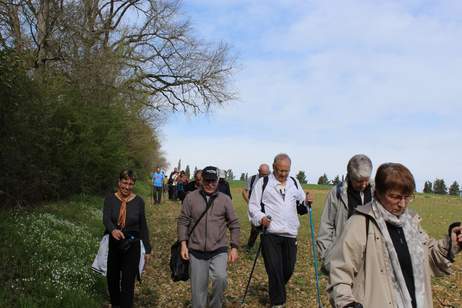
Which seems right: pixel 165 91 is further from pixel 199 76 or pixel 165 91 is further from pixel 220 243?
pixel 220 243

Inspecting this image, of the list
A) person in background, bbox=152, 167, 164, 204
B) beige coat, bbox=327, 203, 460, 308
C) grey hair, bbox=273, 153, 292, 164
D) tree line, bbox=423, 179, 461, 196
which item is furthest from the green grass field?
tree line, bbox=423, 179, 461, 196

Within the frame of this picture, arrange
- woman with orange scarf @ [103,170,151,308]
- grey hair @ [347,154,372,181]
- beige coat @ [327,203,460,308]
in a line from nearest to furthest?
beige coat @ [327,203,460,308] → grey hair @ [347,154,372,181] → woman with orange scarf @ [103,170,151,308]

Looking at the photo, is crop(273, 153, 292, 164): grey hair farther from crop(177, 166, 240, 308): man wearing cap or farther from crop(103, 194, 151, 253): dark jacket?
crop(103, 194, 151, 253): dark jacket

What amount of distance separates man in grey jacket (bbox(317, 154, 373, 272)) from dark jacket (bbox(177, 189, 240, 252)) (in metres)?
1.30

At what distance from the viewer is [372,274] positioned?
3.22 m

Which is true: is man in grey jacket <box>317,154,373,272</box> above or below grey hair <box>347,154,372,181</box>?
below

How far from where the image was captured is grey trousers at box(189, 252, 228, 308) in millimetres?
5996

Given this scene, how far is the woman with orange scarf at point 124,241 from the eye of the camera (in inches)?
261

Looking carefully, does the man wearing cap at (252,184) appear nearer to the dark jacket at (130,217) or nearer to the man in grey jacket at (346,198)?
the dark jacket at (130,217)

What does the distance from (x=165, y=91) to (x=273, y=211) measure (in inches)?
970

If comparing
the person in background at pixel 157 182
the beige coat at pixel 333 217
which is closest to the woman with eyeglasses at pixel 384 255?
the beige coat at pixel 333 217

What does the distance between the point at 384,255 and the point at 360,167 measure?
203 cm

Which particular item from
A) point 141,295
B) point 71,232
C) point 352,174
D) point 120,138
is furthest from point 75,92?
point 352,174

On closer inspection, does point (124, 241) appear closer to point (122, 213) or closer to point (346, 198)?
point (122, 213)
